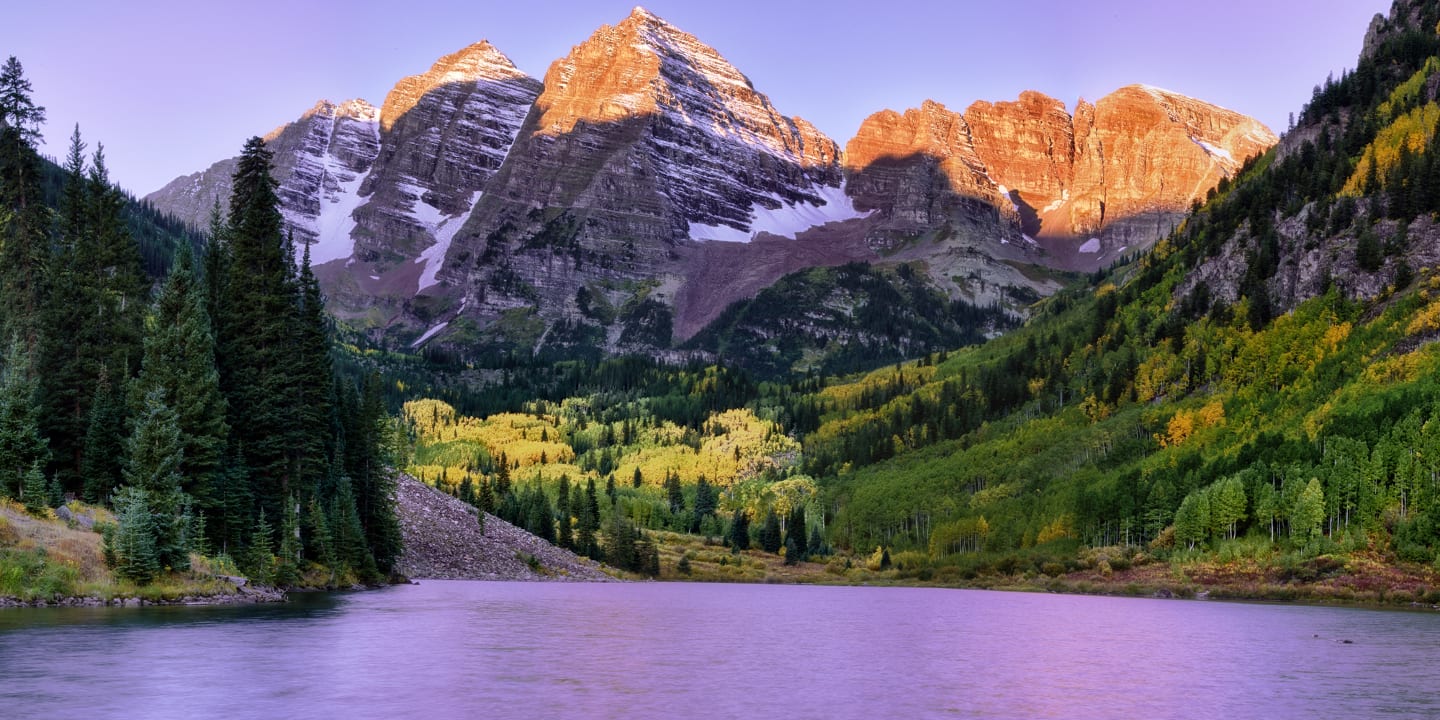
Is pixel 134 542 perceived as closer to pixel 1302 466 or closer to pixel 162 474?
pixel 162 474

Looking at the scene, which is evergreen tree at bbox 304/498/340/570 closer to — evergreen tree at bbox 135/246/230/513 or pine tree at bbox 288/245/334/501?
pine tree at bbox 288/245/334/501

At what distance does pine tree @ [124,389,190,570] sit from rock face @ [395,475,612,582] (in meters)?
51.8

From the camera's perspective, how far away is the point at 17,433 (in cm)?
7056

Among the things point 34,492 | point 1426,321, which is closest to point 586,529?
point 34,492

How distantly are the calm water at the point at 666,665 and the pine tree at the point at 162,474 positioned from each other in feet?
16.4

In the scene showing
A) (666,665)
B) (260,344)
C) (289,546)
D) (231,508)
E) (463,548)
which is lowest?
(666,665)

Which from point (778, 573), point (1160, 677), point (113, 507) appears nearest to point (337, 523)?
point (113, 507)

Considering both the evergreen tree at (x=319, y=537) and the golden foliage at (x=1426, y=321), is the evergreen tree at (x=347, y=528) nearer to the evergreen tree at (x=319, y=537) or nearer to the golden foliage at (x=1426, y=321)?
the evergreen tree at (x=319, y=537)

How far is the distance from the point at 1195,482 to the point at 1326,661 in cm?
10432

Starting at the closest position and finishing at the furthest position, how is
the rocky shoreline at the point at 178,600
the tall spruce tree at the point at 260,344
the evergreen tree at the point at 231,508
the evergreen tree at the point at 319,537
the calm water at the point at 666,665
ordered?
1. the calm water at the point at 666,665
2. the rocky shoreline at the point at 178,600
3. the evergreen tree at the point at 231,508
4. the tall spruce tree at the point at 260,344
5. the evergreen tree at the point at 319,537

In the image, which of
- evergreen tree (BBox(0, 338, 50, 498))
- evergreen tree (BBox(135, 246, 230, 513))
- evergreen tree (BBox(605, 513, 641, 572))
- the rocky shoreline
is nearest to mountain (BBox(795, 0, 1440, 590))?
evergreen tree (BBox(605, 513, 641, 572))

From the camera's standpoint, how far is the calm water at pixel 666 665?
40.3m

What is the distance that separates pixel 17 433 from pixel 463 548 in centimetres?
7406

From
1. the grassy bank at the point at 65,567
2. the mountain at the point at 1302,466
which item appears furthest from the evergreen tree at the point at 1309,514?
the grassy bank at the point at 65,567
